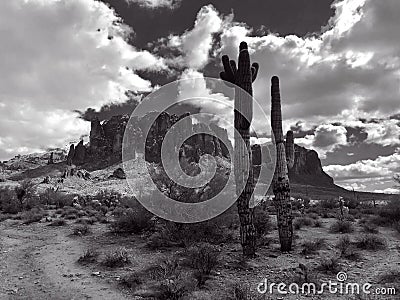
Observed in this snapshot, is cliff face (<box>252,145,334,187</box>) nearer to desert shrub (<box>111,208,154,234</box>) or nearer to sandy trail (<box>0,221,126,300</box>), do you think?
desert shrub (<box>111,208,154,234</box>)

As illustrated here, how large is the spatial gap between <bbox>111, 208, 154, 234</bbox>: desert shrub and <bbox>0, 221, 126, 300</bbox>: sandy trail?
7.58ft

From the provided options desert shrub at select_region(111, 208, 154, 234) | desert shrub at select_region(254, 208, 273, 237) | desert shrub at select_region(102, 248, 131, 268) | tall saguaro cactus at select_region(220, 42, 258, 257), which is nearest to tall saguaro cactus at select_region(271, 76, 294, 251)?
tall saguaro cactus at select_region(220, 42, 258, 257)

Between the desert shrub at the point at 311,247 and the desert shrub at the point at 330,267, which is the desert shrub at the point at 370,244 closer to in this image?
the desert shrub at the point at 311,247

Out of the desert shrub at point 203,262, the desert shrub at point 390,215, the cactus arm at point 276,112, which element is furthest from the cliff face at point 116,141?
the desert shrub at point 203,262

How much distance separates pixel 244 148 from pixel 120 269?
5.50 meters

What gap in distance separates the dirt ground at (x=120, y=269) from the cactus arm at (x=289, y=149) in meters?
3.29

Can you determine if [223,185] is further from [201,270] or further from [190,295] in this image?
[190,295]

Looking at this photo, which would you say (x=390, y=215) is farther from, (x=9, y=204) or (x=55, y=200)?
(x=55, y=200)

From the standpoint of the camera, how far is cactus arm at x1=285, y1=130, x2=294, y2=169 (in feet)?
46.0

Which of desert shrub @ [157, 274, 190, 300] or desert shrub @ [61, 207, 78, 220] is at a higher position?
desert shrub @ [61, 207, 78, 220]

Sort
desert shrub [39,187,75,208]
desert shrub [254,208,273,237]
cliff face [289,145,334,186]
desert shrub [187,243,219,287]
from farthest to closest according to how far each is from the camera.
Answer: cliff face [289,145,334,186]
desert shrub [39,187,75,208]
desert shrub [254,208,273,237]
desert shrub [187,243,219,287]

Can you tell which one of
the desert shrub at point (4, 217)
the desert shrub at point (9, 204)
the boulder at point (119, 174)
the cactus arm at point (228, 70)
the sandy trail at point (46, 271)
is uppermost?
the boulder at point (119, 174)

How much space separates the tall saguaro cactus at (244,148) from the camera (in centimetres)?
1113

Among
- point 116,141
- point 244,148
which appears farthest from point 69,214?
point 116,141
